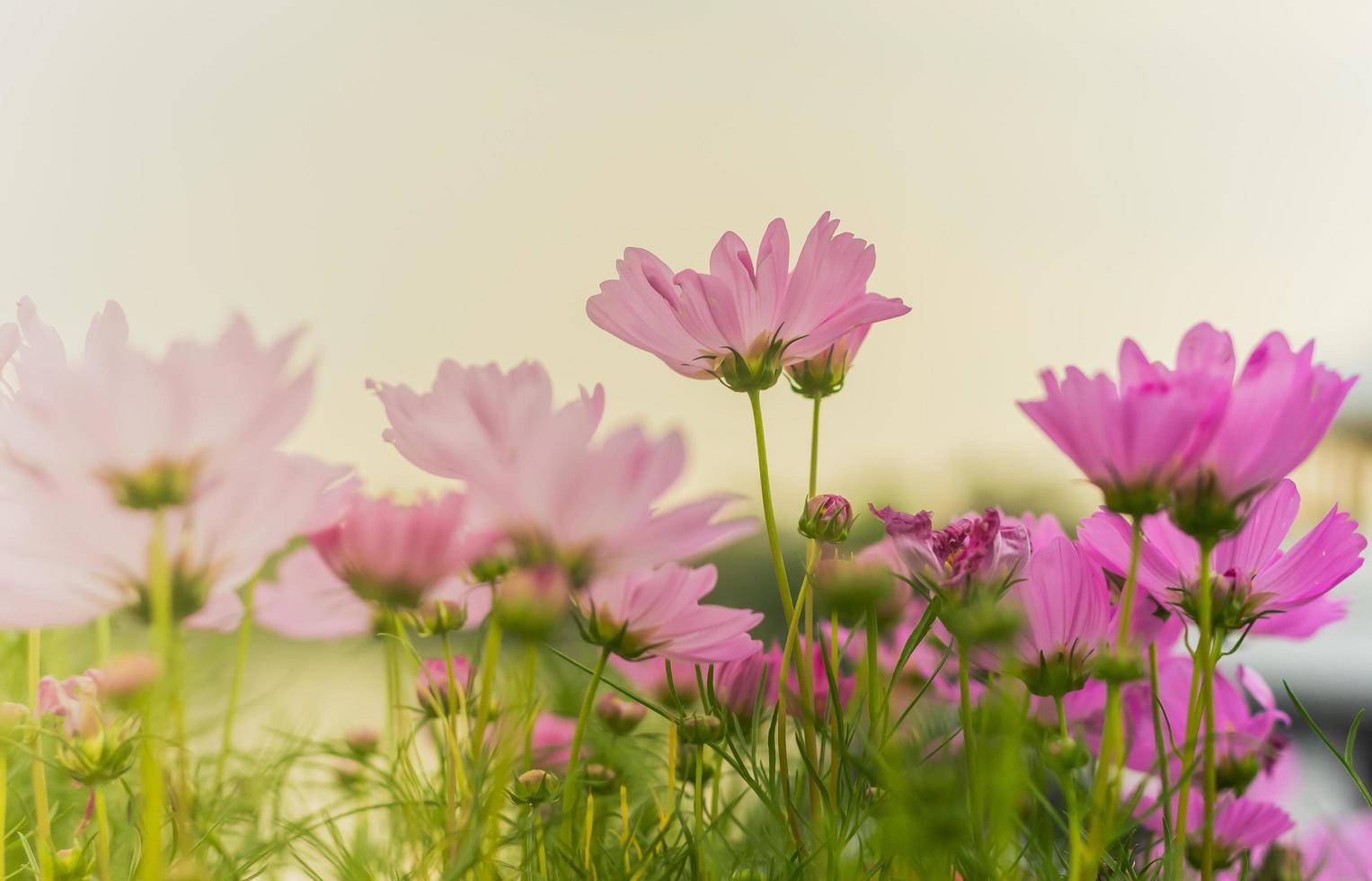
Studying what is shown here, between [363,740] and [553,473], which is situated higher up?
[553,473]

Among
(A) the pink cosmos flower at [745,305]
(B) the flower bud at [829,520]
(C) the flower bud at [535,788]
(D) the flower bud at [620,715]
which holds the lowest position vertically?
(D) the flower bud at [620,715]

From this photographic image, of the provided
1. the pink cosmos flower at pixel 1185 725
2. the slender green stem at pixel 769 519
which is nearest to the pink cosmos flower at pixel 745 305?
the slender green stem at pixel 769 519

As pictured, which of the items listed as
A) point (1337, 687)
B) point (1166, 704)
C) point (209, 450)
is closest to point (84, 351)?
point (209, 450)

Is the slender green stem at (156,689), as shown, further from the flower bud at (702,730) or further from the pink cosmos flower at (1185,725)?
the pink cosmos flower at (1185,725)

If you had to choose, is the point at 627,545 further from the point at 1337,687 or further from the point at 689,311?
the point at 1337,687

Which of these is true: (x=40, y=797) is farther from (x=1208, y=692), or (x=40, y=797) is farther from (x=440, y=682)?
(x=1208, y=692)

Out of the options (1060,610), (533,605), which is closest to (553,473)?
(533,605)
